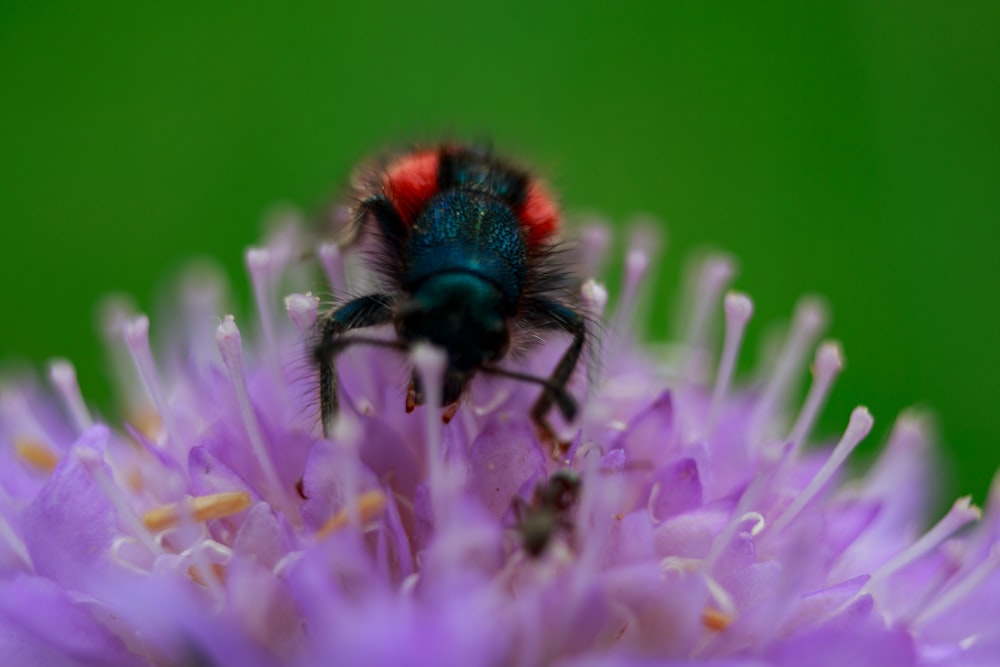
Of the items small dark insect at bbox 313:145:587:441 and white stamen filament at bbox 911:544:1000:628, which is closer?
small dark insect at bbox 313:145:587:441

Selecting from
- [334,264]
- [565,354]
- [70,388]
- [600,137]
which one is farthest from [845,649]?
[600,137]

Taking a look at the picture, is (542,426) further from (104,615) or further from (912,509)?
(912,509)

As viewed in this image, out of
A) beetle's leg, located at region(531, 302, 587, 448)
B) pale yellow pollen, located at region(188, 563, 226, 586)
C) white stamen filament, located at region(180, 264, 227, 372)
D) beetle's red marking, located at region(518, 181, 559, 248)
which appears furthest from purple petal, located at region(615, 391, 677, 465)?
white stamen filament, located at region(180, 264, 227, 372)

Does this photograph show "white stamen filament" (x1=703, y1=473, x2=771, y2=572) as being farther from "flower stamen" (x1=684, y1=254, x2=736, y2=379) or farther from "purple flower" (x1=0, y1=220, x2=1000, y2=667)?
"flower stamen" (x1=684, y1=254, x2=736, y2=379)

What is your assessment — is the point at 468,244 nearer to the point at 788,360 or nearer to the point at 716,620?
the point at 716,620

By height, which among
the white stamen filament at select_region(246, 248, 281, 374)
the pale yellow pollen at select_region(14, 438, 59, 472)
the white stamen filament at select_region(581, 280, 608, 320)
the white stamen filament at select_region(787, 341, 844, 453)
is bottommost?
the white stamen filament at select_region(787, 341, 844, 453)
